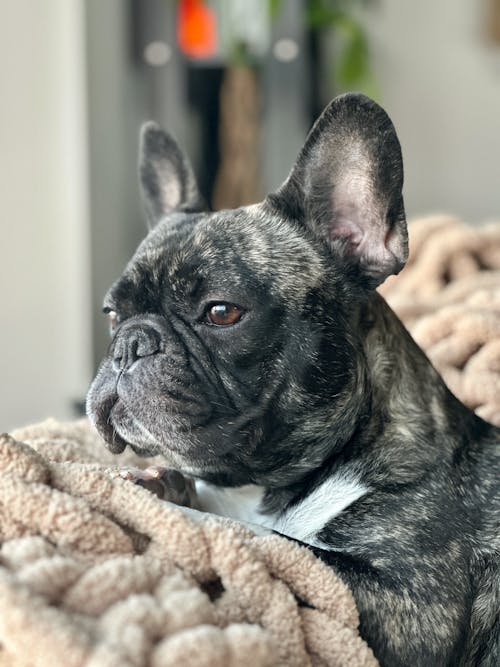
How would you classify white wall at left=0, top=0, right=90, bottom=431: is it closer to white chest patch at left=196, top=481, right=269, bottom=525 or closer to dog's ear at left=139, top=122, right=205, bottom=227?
dog's ear at left=139, top=122, right=205, bottom=227

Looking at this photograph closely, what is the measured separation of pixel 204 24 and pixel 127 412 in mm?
3169

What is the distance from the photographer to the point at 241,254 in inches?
53.6

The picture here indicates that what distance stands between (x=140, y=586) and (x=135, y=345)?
1.61 feet

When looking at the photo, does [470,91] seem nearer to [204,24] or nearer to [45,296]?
[204,24]

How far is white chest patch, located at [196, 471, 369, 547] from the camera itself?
4.24 feet

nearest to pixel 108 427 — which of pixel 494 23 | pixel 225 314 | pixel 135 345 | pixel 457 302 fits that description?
pixel 135 345

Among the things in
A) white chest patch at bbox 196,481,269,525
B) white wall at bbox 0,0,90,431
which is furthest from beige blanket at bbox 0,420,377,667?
white wall at bbox 0,0,90,431

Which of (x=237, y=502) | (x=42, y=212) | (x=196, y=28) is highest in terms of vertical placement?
(x=196, y=28)

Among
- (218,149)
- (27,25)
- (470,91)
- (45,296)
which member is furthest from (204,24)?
(470,91)

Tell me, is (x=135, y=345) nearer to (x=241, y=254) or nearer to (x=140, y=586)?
(x=241, y=254)

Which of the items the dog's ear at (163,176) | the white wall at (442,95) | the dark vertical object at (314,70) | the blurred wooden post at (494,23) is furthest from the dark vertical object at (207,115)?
the dog's ear at (163,176)

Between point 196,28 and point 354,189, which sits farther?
point 196,28

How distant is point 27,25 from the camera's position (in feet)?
11.4

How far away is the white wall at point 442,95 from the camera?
16.9ft
